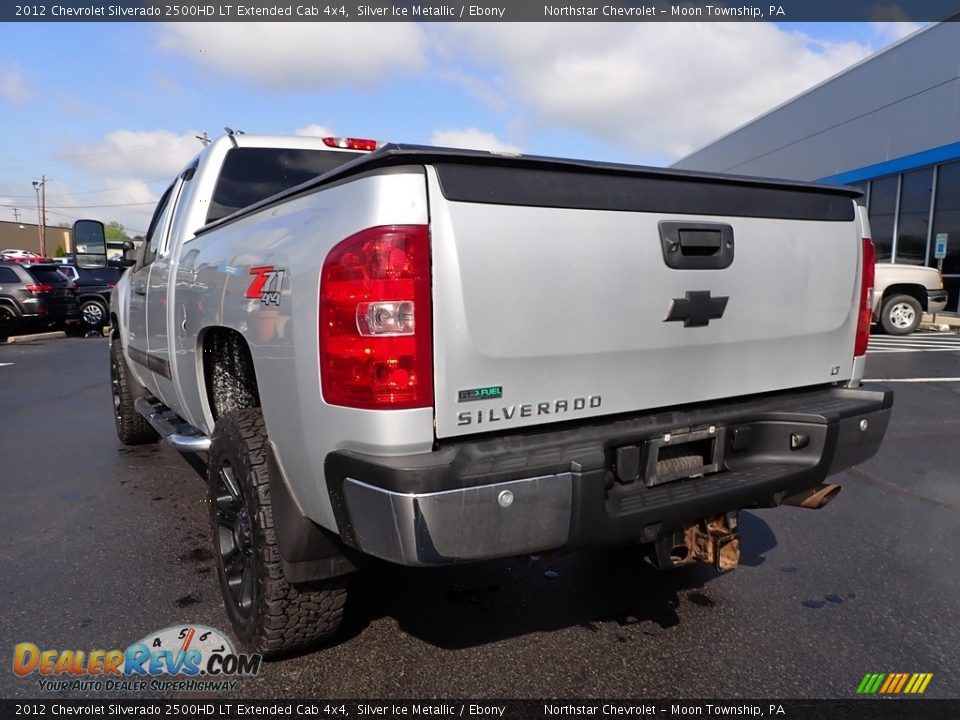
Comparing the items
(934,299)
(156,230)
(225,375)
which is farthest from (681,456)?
(934,299)

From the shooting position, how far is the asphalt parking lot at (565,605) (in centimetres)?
249

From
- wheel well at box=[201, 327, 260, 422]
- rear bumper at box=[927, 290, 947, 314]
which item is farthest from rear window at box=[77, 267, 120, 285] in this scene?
rear bumper at box=[927, 290, 947, 314]

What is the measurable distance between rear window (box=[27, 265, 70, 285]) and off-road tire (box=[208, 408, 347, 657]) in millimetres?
16378

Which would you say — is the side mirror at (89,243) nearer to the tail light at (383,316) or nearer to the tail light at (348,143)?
the tail light at (348,143)

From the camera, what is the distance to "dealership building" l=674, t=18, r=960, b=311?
1656cm

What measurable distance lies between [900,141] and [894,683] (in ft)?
65.9

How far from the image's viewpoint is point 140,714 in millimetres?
2318

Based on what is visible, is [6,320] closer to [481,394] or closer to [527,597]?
[527,597]

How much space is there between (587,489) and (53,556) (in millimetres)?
3020

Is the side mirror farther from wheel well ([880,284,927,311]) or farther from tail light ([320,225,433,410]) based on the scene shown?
wheel well ([880,284,927,311])

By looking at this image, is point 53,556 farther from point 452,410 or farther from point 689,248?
point 689,248

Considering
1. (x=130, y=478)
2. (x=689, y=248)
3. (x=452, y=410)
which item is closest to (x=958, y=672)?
(x=689, y=248)

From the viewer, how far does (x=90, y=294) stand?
58.9 ft

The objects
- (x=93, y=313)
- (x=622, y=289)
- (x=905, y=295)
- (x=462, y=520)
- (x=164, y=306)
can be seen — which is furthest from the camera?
(x=93, y=313)
